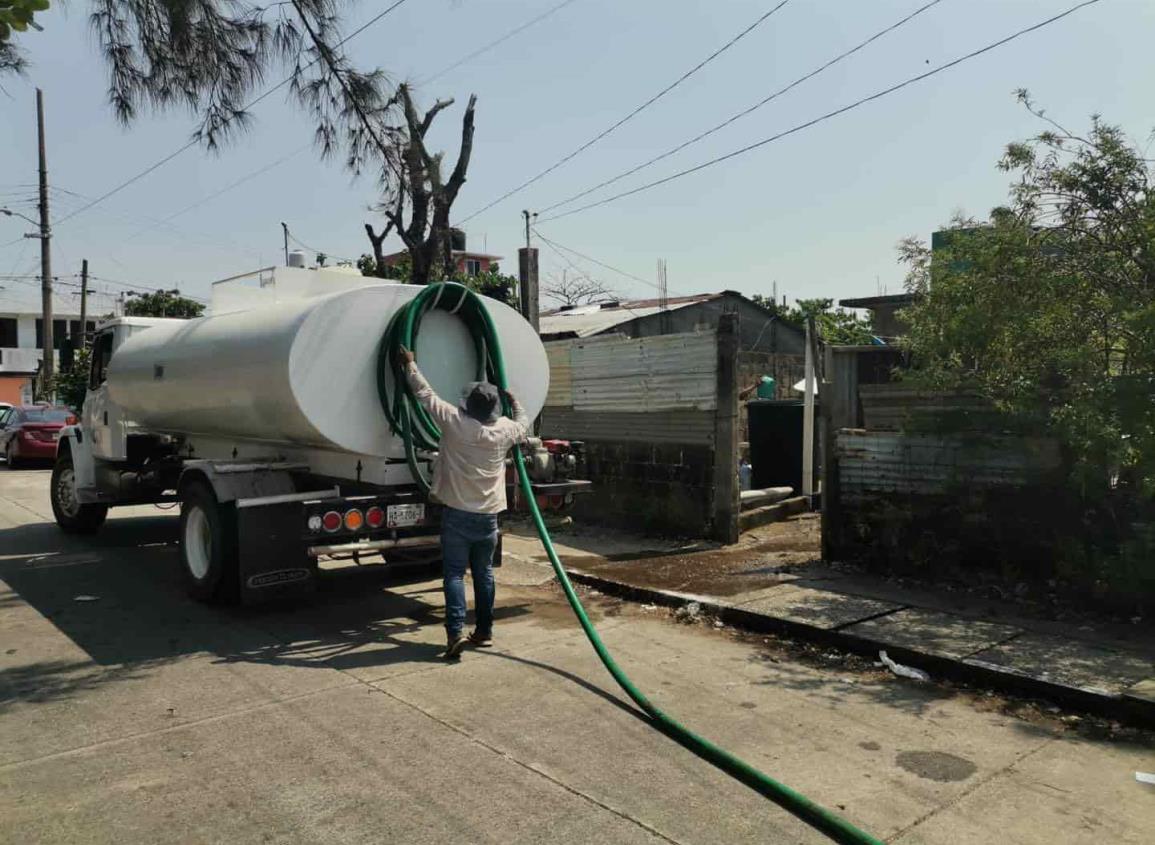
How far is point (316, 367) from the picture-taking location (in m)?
6.15

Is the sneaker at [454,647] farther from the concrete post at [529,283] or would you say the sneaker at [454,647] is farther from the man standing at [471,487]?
the concrete post at [529,283]

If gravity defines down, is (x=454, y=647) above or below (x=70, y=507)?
below

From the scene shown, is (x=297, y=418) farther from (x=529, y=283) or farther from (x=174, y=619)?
(x=529, y=283)

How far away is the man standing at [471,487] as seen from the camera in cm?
584

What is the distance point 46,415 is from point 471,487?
19638 millimetres

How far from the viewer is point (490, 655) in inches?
228

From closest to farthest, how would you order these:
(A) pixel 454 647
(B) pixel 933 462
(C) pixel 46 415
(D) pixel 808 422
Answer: (A) pixel 454 647, (B) pixel 933 462, (D) pixel 808 422, (C) pixel 46 415

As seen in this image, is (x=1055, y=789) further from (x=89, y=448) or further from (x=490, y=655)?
(x=89, y=448)

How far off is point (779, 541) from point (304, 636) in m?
5.11

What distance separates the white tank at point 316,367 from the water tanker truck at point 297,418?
0.03 feet

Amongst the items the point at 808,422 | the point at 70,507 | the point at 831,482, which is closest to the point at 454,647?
the point at 831,482

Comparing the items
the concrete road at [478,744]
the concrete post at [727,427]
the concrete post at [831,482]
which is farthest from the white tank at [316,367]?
the concrete post at [831,482]

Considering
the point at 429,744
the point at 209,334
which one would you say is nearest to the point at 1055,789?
→ the point at 429,744

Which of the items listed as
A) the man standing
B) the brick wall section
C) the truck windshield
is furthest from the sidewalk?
the truck windshield
